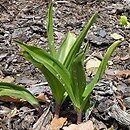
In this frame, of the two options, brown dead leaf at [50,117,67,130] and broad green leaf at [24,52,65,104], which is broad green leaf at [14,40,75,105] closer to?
broad green leaf at [24,52,65,104]

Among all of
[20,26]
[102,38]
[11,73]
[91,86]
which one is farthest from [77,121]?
[20,26]

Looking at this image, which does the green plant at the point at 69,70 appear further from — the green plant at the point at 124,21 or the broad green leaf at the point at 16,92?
the green plant at the point at 124,21

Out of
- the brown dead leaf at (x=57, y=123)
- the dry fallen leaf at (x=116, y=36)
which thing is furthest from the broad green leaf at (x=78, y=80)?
the dry fallen leaf at (x=116, y=36)

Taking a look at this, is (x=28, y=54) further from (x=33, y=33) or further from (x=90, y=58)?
(x=33, y=33)

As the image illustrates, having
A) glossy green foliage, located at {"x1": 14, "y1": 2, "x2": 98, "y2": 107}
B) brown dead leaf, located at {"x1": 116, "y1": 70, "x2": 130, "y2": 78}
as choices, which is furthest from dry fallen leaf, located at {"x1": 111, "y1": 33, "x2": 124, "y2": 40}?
glossy green foliage, located at {"x1": 14, "y1": 2, "x2": 98, "y2": 107}

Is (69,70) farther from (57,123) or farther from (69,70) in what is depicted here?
(57,123)

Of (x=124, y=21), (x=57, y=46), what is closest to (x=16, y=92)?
(x=57, y=46)
